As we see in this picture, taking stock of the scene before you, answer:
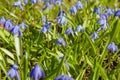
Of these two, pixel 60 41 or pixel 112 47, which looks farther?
pixel 60 41

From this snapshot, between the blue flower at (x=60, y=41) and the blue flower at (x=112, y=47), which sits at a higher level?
the blue flower at (x=60, y=41)

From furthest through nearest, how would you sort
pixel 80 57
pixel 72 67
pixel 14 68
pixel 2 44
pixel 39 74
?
pixel 2 44 → pixel 80 57 → pixel 72 67 → pixel 14 68 → pixel 39 74

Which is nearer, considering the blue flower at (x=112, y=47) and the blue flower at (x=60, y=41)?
the blue flower at (x=112, y=47)

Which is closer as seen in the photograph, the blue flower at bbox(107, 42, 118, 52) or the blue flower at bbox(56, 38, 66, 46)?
the blue flower at bbox(107, 42, 118, 52)

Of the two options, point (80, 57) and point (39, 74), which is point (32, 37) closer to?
point (80, 57)

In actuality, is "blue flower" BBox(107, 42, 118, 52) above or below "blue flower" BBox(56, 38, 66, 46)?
below

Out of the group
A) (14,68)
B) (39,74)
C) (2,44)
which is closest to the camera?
(39,74)

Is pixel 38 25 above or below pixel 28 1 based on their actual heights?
below

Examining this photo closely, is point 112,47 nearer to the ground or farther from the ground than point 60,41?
nearer to the ground

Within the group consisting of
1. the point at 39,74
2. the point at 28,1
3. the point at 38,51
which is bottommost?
the point at 39,74

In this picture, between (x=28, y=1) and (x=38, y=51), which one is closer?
(x=38, y=51)

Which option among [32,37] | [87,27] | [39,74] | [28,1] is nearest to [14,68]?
[39,74]
